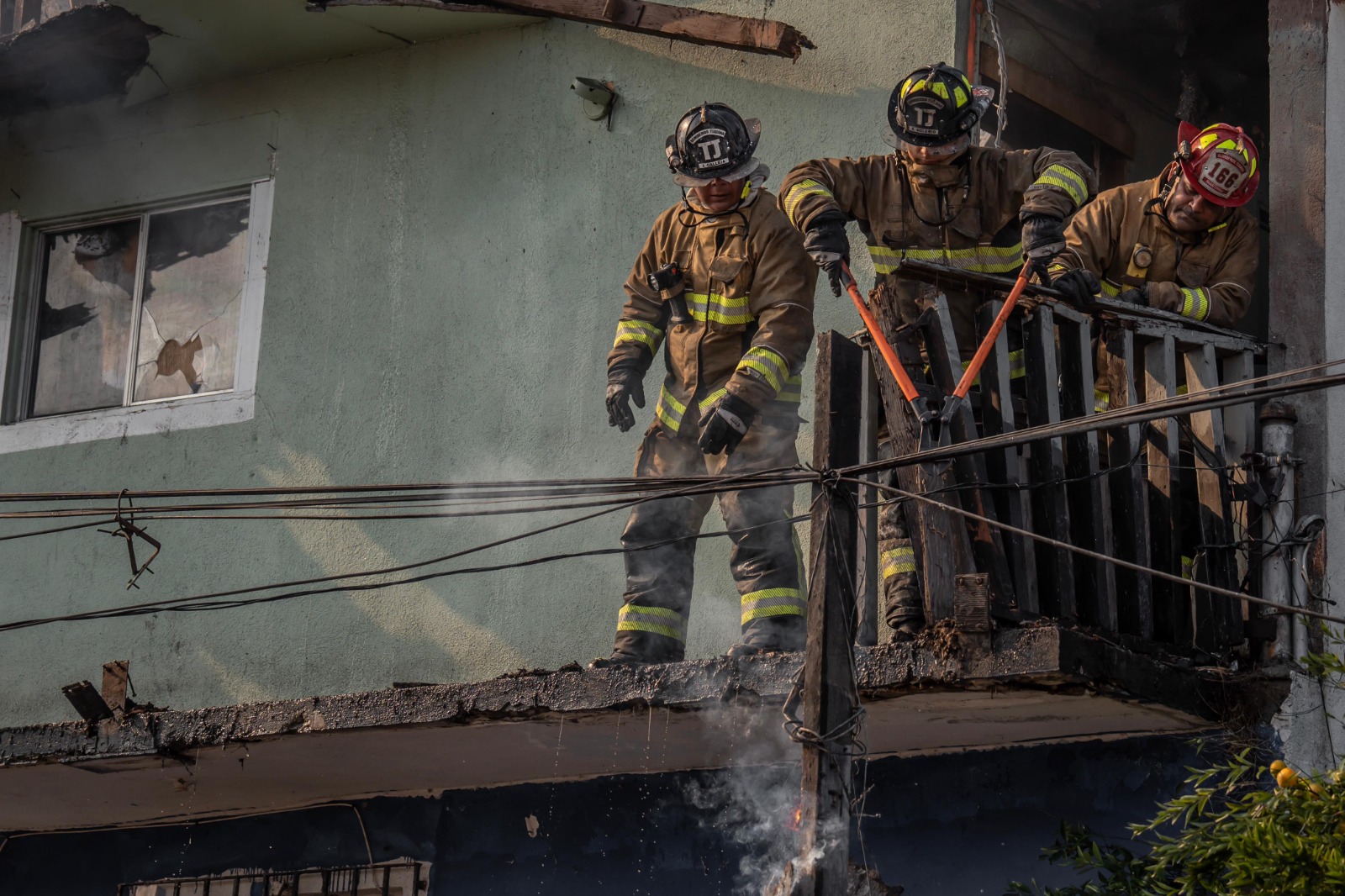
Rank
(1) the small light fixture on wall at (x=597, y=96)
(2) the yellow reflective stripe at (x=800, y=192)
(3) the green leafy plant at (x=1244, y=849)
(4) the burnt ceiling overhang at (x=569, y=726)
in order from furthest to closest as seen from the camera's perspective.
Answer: (1) the small light fixture on wall at (x=597, y=96) < (2) the yellow reflective stripe at (x=800, y=192) < (4) the burnt ceiling overhang at (x=569, y=726) < (3) the green leafy plant at (x=1244, y=849)

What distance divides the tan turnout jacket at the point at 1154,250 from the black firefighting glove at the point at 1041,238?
2.31 feet

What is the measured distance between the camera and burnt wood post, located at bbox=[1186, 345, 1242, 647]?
6.80 metres

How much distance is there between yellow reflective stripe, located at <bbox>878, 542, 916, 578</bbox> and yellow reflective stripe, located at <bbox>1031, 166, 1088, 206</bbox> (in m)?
1.49

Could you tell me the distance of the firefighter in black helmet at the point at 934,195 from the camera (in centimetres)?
693

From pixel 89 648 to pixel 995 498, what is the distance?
537 centimetres

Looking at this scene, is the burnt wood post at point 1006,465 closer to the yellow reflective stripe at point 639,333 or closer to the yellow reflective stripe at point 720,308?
Result: the yellow reflective stripe at point 720,308

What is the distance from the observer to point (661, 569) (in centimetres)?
714

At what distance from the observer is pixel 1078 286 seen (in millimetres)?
6801

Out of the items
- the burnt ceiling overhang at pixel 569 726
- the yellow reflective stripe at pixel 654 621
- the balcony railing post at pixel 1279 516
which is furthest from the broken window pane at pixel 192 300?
the balcony railing post at pixel 1279 516

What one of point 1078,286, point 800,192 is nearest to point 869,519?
point 1078,286

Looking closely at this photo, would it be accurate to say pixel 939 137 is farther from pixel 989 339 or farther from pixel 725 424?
pixel 725 424

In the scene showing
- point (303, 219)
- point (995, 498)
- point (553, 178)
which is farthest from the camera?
point (303, 219)

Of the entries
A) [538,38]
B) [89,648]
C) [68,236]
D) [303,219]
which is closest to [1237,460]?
[538,38]

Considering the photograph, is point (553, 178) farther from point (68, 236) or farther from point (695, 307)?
point (68, 236)
